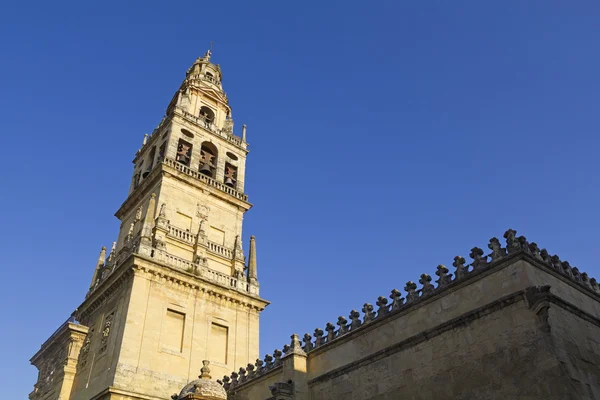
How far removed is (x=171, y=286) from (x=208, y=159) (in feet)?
36.0

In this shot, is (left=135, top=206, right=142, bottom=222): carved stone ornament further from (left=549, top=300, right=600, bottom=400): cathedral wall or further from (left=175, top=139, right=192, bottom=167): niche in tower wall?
(left=549, top=300, right=600, bottom=400): cathedral wall

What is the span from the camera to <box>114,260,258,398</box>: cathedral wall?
73.1ft

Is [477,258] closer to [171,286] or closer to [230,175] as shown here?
[171,286]

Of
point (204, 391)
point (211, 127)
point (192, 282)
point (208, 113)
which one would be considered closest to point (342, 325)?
point (204, 391)

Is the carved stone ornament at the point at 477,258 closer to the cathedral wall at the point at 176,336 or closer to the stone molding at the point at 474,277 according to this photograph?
the stone molding at the point at 474,277

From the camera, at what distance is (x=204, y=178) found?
1242 inches

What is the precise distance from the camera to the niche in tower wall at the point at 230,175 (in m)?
33.8

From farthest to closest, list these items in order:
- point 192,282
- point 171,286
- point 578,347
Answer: point 192,282 < point 171,286 < point 578,347

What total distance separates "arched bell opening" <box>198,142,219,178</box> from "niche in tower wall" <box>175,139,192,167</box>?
0.92 m

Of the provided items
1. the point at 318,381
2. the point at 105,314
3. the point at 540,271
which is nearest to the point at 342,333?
the point at 318,381

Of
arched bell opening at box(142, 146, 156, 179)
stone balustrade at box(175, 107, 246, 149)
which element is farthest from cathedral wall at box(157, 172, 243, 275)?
stone balustrade at box(175, 107, 246, 149)

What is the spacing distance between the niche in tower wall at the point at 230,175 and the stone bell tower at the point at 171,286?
7 centimetres

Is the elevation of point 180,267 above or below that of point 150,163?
below

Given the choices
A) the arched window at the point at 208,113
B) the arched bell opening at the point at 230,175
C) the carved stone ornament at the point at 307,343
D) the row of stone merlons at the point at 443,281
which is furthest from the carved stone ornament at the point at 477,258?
the arched window at the point at 208,113
